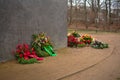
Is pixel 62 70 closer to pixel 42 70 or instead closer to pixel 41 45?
pixel 42 70

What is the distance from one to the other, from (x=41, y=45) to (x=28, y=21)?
122 cm

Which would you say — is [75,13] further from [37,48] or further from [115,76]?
[115,76]

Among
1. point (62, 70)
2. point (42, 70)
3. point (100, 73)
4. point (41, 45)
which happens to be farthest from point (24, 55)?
point (100, 73)

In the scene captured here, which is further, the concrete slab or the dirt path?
the dirt path

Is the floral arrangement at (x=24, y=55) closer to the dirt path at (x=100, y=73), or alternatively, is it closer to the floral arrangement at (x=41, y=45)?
the floral arrangement at (x=41, y=45)

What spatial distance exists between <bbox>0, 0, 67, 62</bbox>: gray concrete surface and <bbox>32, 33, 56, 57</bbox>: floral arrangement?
10.6 inches

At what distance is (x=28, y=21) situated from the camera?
24.7 ft

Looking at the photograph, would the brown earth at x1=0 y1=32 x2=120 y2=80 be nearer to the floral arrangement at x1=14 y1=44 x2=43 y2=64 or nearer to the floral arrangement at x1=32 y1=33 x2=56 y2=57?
the floral arrangement at x1=14 y1=44 x2=43 y2=64

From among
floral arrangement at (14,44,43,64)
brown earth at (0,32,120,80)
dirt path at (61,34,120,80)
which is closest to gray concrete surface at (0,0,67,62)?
floral arrangement at (14,44,43,64)

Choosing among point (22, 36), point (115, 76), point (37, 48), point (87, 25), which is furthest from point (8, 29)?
point (87, 25)

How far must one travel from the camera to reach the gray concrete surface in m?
6.53

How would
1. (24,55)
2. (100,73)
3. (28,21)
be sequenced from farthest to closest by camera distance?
(28,21)
(24,55)
(100,73)

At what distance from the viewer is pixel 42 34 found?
8211mm

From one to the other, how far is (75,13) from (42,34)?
2381cm
